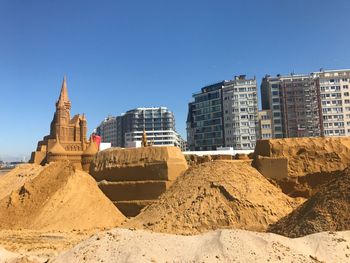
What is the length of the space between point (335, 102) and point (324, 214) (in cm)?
6944

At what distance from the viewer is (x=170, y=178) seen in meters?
20.3

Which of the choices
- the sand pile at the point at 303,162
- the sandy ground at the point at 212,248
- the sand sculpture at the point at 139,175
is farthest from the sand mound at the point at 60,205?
the sandy ground at the point at 212,248

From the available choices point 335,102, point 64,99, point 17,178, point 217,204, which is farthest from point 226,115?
point 217,204

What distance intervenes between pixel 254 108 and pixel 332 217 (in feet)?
222


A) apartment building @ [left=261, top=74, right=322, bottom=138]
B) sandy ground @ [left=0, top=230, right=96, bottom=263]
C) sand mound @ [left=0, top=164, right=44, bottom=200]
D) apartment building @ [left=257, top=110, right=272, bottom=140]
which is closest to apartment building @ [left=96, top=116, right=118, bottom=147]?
apartment building @ [left=257, top=110, right=272, bottom=140]

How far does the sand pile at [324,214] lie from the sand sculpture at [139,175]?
29.4ft

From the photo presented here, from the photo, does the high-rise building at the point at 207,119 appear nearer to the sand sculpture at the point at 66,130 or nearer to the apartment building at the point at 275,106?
the apartment building at the point at 275,106

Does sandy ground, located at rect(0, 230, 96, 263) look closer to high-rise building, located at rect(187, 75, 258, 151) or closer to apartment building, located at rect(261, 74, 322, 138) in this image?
high-rise building, located at rect(187, 75, 258, 151)

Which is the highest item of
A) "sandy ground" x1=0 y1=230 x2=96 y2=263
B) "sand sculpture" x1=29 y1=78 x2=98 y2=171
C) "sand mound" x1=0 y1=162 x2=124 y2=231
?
"sand sculpture" x1=29 y1=78 x2=98 y2=171

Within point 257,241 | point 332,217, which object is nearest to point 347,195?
point 332,217

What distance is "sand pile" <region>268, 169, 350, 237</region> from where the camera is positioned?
11.0m

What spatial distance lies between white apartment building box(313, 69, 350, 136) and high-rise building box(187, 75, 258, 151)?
544 inches

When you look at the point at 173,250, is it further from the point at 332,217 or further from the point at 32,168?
the point at 32,168

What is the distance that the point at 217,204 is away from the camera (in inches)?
608
